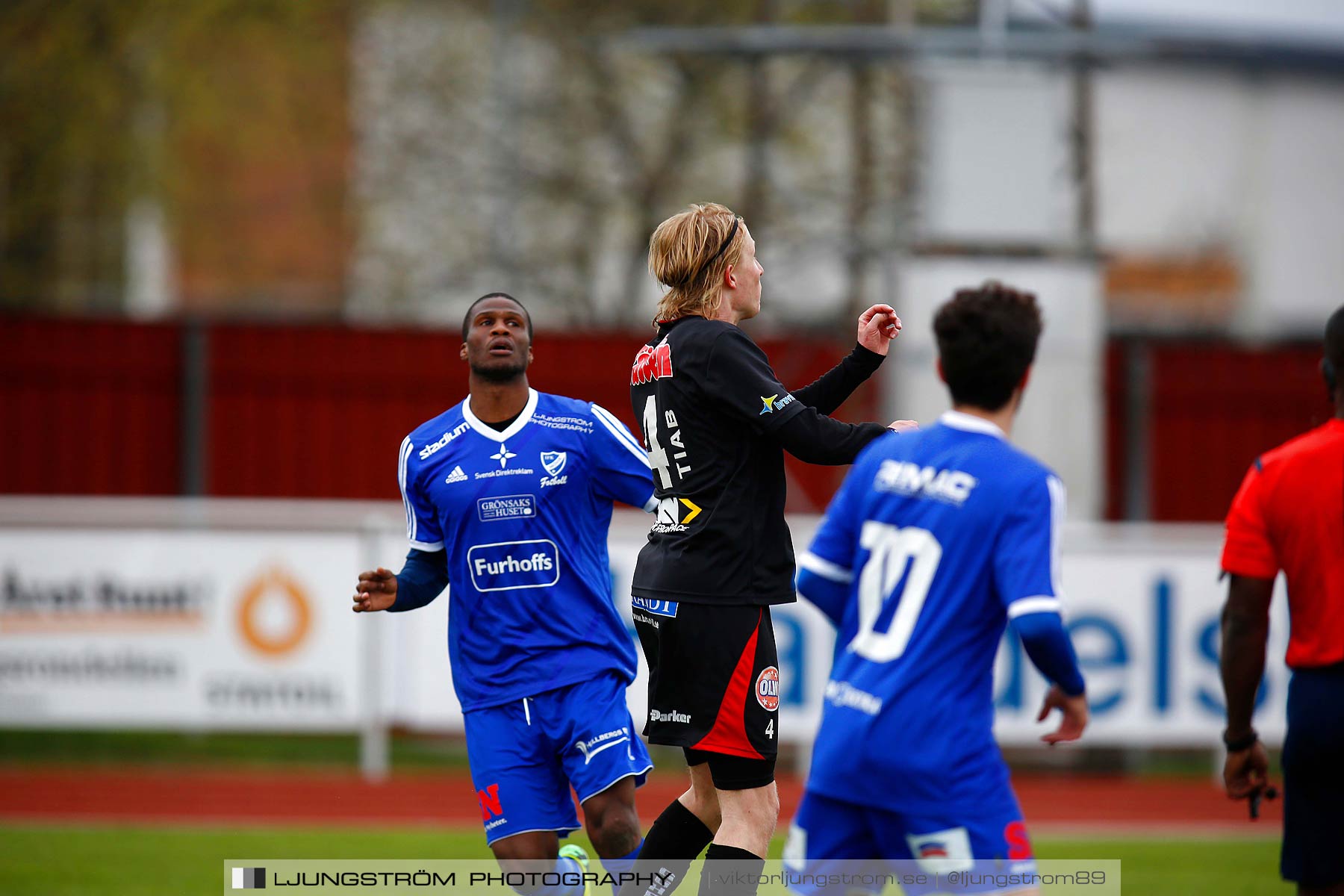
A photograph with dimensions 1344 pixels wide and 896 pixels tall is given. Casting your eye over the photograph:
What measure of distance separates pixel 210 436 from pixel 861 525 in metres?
12.1

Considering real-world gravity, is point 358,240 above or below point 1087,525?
above

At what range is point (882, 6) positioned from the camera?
60.4 ft

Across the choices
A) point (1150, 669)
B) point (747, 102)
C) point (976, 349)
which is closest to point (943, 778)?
point (976, 349)

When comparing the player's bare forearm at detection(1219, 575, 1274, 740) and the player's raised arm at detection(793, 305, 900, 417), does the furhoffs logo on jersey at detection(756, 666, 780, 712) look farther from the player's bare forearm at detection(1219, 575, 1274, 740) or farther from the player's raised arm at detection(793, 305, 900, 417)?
the player's bare forearm at detection(1219, 575, 1274, 740)

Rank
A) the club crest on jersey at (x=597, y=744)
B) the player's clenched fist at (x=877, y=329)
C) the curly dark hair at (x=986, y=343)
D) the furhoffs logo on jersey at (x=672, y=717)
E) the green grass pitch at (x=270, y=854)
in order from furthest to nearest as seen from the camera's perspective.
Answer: the green grass pitch at (x=270, y=854), the club crest on jersey at (x=597, y=744), the player's clenched fist at (x=877, y=329), the furhoffs logo on jersey at (x=672, y=717), the curly dark hair at (x=986, y=343)

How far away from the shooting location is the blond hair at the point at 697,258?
475cm

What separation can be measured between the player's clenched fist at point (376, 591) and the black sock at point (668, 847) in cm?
123

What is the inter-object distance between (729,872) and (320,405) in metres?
11.3

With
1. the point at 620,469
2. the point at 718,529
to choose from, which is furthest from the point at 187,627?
the point at 718,529

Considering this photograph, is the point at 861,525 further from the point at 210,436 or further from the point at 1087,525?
the point at 210,436

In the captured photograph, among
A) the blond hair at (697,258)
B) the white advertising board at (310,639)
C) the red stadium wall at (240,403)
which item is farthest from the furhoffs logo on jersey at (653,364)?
the red stadium wall at (240,403)

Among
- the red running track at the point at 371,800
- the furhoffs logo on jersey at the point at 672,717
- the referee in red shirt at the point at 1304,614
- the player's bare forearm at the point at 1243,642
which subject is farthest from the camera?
the red running track at the point at 371,800

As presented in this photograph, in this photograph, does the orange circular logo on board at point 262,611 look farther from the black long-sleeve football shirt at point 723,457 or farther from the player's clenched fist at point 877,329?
the player's clenched fist at point 877,329

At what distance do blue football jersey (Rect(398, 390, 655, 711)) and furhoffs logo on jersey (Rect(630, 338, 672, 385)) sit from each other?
0.58m
